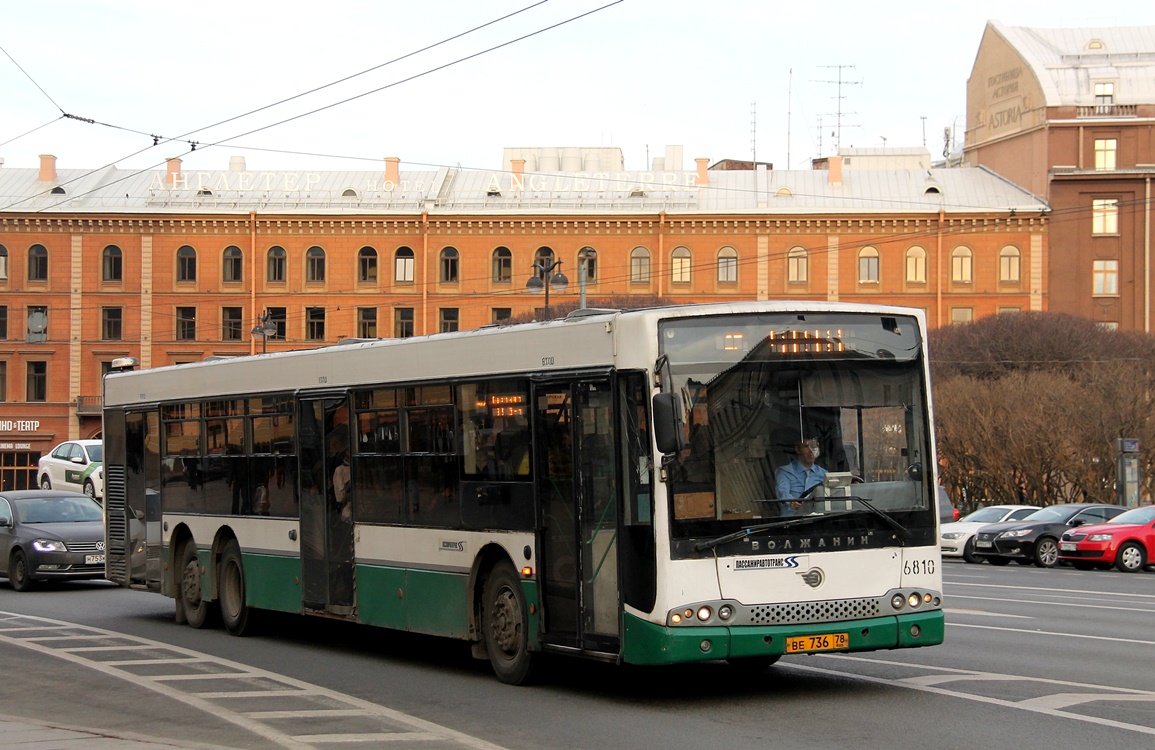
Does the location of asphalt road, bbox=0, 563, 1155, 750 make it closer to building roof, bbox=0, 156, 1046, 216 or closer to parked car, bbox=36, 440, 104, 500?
parked car, bbox=36, 440, 104, 500

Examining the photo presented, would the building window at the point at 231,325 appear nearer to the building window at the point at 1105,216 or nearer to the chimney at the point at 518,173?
the chimney at the point at 518,173

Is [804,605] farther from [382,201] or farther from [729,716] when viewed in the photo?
[382,201]

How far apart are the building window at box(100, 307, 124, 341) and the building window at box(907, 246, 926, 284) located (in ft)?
130

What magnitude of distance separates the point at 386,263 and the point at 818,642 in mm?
70122

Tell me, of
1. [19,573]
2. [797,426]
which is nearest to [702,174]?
[19,573]

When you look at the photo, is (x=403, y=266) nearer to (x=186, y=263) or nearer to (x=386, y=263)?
(x=386, y=263)

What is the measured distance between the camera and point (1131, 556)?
99.4ft

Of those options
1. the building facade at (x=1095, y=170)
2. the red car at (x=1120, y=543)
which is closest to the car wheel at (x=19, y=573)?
the red car at (x=1120, y=543)

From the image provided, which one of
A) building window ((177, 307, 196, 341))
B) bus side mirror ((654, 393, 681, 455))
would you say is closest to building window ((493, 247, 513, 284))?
building window ((177, 307, 196, 341))

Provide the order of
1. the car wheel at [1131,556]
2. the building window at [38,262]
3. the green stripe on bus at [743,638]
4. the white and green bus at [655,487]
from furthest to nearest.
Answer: the building window at [38,262]
the car wheel at [1131,556]
the white and green bus at [655,487]
the green stripe on bus at [743,638]


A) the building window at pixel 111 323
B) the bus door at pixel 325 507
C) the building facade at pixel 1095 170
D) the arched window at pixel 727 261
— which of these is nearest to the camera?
the bus door at pixel 325 507

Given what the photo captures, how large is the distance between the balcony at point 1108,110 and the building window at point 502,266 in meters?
29.2

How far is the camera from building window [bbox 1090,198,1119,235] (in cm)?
7788

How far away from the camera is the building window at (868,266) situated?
7906cm
